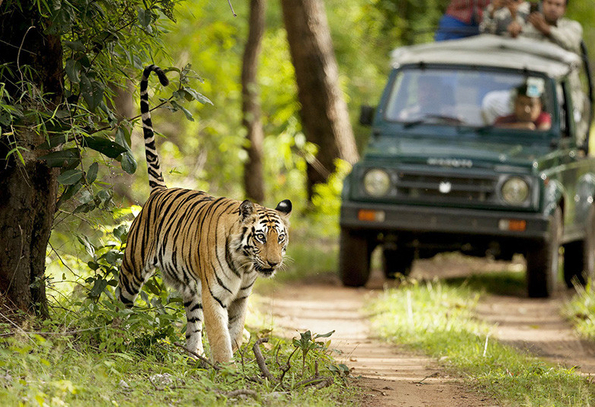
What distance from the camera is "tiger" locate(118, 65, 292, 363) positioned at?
15.9ft

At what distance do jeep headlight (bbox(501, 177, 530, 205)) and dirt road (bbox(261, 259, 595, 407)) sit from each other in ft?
3.61

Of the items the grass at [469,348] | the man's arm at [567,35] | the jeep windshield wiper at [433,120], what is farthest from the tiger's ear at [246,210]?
the man's arm at [567,35]

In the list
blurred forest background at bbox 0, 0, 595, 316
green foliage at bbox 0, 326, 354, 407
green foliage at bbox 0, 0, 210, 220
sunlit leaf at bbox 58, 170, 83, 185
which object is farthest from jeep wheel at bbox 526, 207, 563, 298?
sunlit leaf at bbox 58, 170, 83, 185

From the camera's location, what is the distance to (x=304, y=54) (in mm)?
14391

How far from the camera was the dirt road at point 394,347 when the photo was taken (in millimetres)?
4999

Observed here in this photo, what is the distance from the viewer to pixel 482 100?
949 centimetres

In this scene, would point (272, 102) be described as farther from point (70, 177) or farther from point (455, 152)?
point (70, 177)

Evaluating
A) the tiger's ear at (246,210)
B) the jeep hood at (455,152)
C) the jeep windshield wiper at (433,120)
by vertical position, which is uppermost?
the jeep windshield wiper at (433,120)

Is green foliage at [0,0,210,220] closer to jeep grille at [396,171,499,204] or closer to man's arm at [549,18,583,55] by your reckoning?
jeep grille at [396,171,499,204]

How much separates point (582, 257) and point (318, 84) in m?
5.70

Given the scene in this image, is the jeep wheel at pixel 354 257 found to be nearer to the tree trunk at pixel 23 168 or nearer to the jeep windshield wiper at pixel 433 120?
the jeep windshield wiper at pixel 433 120

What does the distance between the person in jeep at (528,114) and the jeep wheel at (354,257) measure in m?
1.93

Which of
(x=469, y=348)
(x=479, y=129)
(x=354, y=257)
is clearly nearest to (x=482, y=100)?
(x=479, y=129)

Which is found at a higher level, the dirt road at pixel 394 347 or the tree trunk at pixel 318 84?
the tree trunk at pixel 318 84
